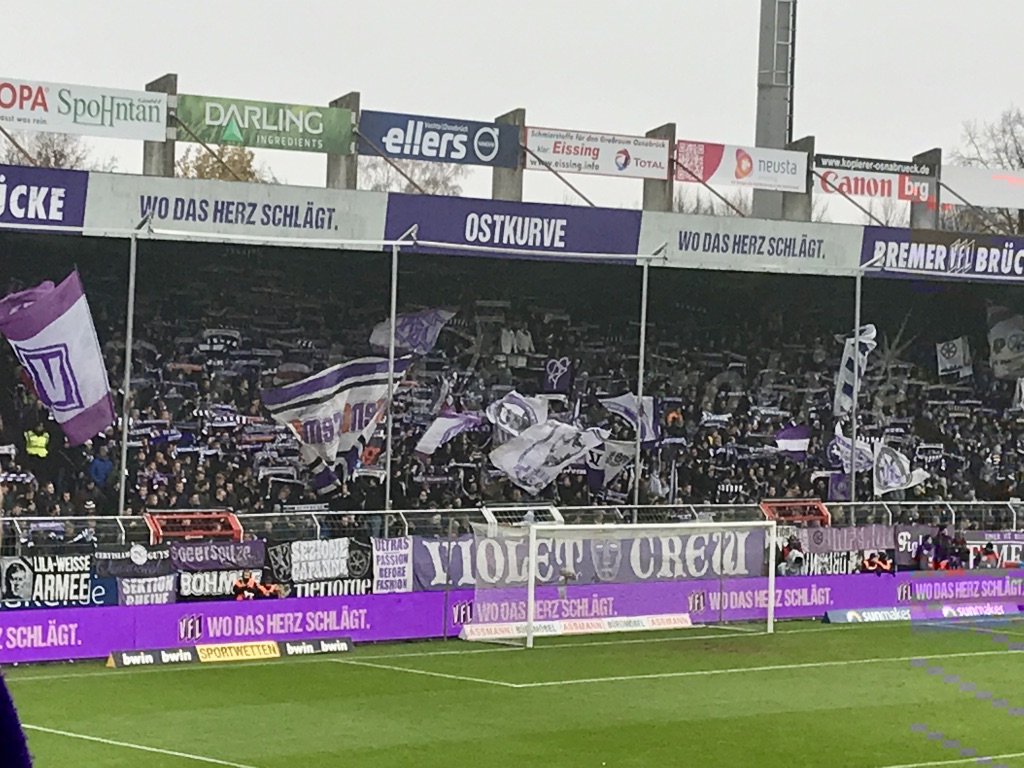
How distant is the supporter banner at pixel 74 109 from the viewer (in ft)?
69.3

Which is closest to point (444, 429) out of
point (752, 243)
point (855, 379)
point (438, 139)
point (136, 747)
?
point (438, 139)

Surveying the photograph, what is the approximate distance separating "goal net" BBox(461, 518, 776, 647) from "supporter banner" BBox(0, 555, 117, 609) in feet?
15.1

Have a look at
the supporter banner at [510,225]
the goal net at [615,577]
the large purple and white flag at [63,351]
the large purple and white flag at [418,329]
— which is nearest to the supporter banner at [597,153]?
the supporter banner at [510,225]

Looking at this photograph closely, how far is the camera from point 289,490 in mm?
25797

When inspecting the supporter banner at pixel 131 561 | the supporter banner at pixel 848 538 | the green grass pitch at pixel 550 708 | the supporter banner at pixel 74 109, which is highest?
the supporter banner at pixel 74 109

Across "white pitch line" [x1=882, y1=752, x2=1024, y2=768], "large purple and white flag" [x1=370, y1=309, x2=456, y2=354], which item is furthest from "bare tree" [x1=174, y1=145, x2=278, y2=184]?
"white pitch line" [x1=882, y1=752, x2=1024, y2=768]

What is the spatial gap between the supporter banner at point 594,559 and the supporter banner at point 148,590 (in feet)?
10.1

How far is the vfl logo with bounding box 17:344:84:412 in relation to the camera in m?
22.1

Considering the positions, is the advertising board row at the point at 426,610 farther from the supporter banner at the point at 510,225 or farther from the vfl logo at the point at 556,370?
the vfl logo at the point at 556,370

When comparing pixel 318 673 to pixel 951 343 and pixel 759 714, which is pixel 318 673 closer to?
pixel 759 714

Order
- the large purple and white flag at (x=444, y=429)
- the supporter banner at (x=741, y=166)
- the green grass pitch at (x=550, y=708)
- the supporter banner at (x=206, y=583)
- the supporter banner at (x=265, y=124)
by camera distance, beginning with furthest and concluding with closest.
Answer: the large purple and white flag at (x=444, y=429)
the supporter banner at (x=741, y=166)
the supporter banner at (x=265, y=124)
the supporter banner at (x=206, y=583)
the green grass pitch at (x=550, y=708)

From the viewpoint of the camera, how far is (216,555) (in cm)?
1873

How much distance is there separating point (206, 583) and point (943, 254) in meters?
13.1

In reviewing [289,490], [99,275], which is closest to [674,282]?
[289,490]
